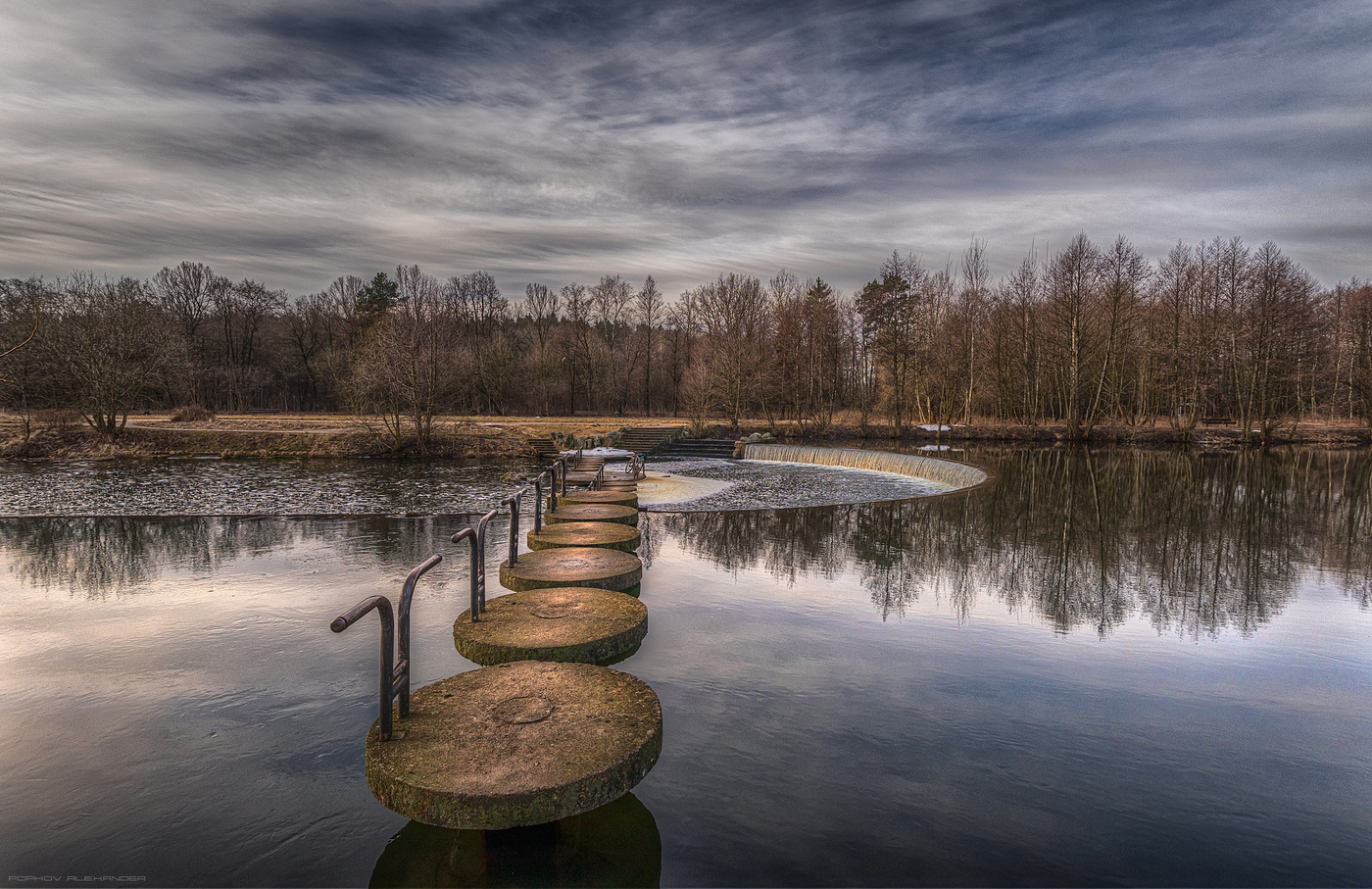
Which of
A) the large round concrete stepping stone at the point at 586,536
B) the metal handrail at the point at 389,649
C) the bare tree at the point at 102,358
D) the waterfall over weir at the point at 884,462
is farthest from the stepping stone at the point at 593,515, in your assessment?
the bare tree at the point at 102,358

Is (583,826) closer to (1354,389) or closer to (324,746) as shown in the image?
(324,746)

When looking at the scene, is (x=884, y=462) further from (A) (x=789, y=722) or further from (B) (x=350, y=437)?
(B) (x=350, y=437)

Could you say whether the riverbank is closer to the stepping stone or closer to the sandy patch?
the sandy patch

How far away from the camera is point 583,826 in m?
3.69

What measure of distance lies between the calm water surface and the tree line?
1957cm

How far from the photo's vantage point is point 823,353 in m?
39.3

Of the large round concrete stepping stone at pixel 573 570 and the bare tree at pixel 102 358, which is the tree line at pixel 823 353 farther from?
the large round concrete stepping stone at pixel 573 570

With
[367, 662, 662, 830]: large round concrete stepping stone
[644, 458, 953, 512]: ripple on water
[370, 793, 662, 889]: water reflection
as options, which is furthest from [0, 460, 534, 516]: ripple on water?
[370, 793, 662, 889]: water reflection

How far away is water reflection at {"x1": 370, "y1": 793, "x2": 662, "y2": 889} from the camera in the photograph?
327cm

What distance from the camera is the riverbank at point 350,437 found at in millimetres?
25531

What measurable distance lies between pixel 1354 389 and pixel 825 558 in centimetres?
4726

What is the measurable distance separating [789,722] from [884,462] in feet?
65.0

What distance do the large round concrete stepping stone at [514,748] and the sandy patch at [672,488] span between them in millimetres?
10667

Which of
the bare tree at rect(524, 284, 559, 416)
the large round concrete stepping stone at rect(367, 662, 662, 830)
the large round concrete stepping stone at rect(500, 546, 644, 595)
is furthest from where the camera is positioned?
the bare tree at rect(524, 284, 559, 416)
